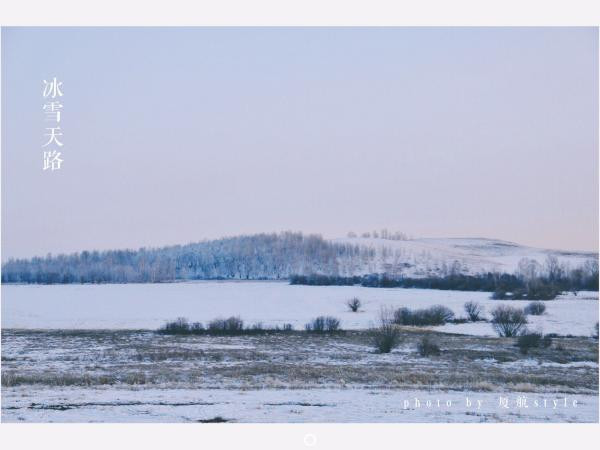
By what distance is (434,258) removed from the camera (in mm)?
68500

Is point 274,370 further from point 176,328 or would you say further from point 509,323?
point 509,323

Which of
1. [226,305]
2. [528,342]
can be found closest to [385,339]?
[528,342]

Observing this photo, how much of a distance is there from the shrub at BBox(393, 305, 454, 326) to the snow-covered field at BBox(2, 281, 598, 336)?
2.60 ft

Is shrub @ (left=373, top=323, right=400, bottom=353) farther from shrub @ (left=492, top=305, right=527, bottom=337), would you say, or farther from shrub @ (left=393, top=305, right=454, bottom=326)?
shrub @ (left=393, top=305, right=454, bottom=326)

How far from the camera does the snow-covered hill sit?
4633 centimetres

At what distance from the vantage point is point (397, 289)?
172ft

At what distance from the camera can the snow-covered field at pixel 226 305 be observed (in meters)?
31.1

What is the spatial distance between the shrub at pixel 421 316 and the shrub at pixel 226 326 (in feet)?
24.9

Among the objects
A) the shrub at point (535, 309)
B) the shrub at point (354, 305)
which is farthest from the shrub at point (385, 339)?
the shrub at point (354, 305)

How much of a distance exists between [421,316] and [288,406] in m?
20.7

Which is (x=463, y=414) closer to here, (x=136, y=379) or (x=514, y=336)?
(x=136, y=379)

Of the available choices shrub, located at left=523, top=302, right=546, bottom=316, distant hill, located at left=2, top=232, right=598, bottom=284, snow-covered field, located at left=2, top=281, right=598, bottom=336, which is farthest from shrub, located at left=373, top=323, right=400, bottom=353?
distant hill, located at left=2, top=232, right=598, bottom=284

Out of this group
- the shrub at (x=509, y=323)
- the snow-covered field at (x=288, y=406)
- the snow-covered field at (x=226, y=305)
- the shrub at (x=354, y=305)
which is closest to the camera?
the snow-covered field at (x=288, y=406)

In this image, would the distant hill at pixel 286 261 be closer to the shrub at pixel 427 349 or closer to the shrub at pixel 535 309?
the shrub at pixel 535 309
